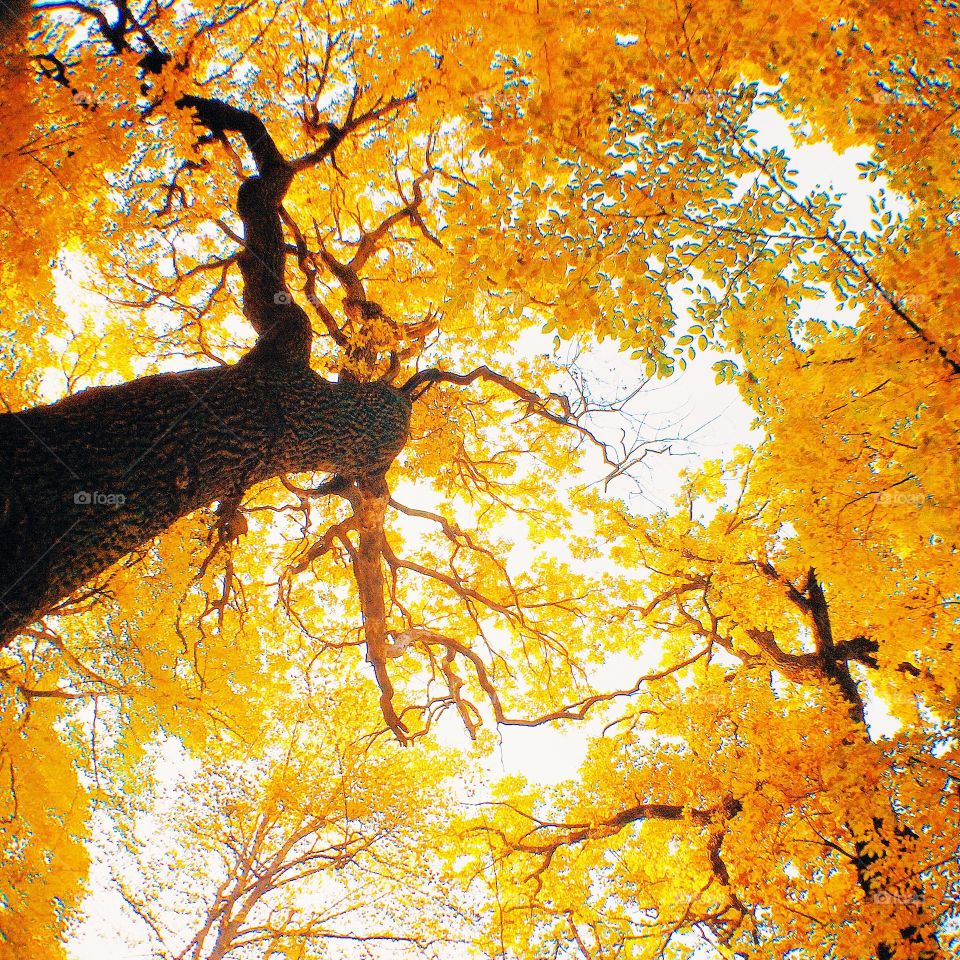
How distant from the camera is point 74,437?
7.84 feet

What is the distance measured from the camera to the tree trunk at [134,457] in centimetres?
213

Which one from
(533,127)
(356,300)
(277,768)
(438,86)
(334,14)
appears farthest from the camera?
(277,768)

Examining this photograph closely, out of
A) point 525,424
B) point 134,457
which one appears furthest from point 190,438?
point 525,424

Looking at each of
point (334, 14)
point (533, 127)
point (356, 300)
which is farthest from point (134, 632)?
point (334, 14)

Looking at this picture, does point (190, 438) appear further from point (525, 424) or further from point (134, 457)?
point (525, 424)

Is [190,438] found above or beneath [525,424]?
beneath

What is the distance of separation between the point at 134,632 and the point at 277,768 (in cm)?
519

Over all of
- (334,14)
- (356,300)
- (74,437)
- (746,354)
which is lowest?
(74,437)

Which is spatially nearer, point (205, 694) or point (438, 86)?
point (438, 86)

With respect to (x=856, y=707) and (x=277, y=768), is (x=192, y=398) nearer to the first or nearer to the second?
(x=856, y=707)

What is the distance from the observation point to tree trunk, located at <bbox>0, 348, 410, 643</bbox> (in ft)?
7.00

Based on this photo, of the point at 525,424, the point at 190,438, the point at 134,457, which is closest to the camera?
the point at 134,457

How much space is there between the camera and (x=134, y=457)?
8.27 feet

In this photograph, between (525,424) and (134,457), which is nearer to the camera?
(134,457)
